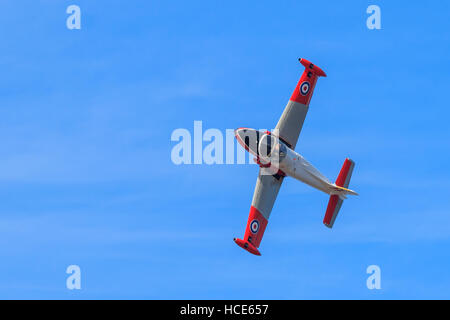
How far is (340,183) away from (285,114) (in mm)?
9907

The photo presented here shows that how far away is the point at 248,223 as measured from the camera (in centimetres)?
9825

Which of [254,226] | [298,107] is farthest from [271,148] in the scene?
[254,226]

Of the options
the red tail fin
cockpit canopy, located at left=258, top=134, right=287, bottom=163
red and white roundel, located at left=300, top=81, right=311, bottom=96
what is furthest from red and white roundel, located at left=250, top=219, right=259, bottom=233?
red and white roundel, located at left=300, top=81, right=311, bottom=96

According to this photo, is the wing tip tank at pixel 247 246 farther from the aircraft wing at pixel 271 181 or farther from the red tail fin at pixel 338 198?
the red tail fin at pixel 338 198

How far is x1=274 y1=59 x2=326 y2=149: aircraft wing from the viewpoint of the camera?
9738 centimetres

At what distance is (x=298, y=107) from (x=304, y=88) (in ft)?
8.16

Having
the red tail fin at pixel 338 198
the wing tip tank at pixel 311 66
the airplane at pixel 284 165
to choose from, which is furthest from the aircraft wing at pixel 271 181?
the red tail fin at pixel 338 198

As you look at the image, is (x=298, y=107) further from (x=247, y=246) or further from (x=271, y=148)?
(x=247, y=246)

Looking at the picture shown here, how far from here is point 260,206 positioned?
98.4 metres

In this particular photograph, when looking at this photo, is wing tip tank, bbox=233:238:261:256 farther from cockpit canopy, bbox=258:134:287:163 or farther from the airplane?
cockpit canopy, bbox=258:134:287:163

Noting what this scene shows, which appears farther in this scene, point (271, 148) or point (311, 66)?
point (311, 66)

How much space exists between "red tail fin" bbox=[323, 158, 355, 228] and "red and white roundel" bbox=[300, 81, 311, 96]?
9.51 meters
